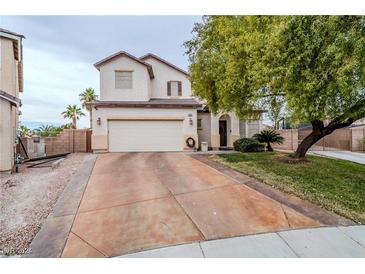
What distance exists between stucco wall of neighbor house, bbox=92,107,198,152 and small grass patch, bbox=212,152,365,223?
474cm

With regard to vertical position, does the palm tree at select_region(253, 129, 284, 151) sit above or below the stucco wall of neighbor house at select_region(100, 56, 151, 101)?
below

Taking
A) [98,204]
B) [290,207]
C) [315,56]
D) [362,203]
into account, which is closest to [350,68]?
[315,56]

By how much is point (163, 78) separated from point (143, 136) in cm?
627

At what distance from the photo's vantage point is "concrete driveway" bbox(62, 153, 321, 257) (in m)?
3.99

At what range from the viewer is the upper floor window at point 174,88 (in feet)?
60.2

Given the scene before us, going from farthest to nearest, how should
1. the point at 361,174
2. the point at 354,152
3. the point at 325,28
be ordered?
the point at 354,152 < the point at 361,174 < the point at 325,28

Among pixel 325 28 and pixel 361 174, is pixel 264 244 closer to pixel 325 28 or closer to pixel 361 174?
pixel 325 28

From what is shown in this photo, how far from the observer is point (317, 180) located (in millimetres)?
7500

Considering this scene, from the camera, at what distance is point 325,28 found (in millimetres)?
6035

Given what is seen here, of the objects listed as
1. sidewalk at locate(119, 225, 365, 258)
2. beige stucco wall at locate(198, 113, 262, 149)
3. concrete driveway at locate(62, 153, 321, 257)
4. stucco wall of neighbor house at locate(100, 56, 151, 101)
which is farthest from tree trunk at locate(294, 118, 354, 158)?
stucco wall of neighbor house at locate(100, 56, 151, 101)

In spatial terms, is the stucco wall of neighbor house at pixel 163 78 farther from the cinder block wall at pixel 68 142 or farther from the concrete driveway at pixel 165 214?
the concrete driveway at pixel 165 214

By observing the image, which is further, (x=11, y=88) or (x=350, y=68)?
(x=11, y=88)

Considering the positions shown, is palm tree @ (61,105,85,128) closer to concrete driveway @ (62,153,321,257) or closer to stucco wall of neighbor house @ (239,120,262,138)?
stucco wall of neighbor house @ (239,120,262,138)

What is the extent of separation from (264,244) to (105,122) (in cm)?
1231
